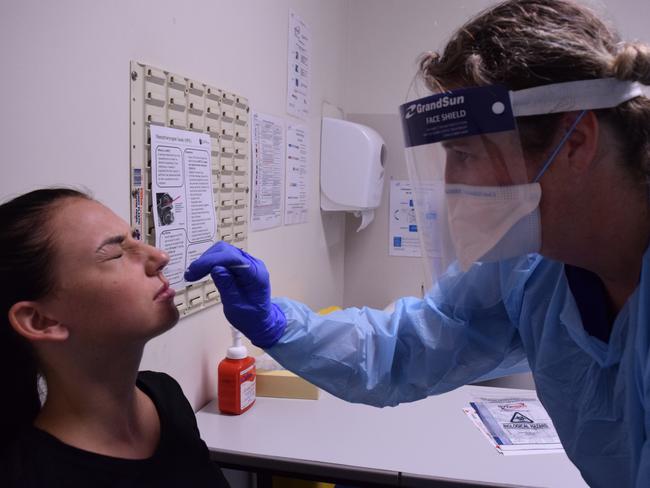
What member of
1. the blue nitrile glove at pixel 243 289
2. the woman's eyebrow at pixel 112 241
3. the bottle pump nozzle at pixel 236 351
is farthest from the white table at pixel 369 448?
the woman's eyebrow at pixel 112 241

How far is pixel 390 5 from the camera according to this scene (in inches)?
116

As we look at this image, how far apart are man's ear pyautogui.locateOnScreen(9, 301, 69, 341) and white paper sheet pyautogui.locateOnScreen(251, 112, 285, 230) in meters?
1.04

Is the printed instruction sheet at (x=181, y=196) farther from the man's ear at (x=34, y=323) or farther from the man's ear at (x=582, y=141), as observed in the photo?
the man's ear at (x=582, y=141)

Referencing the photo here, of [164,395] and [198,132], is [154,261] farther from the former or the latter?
[198,132]

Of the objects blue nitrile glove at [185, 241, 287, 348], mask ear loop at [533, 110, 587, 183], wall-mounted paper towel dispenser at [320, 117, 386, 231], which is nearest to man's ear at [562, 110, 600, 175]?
mask ear loop at [533, 110, 587, 183]

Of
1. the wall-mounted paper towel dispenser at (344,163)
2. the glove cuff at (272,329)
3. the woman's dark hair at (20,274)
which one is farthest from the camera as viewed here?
the wall-mounted paper towel dispenser at (344,163)

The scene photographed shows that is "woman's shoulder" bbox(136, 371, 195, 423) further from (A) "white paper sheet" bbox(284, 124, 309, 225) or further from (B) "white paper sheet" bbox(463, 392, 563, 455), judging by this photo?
(A) "white paper sheet" bbox(284, 124, 309, 225)

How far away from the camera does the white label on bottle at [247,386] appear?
1542 millimetres

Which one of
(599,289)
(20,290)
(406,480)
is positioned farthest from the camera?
(406,480)

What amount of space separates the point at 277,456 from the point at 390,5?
8.49ft

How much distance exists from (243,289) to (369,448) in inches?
24.6

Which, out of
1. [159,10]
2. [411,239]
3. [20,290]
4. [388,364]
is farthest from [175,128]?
[411,239]

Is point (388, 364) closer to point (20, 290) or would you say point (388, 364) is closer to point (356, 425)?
point (356, 425)

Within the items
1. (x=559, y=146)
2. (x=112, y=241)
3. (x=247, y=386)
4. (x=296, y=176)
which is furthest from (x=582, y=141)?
(x=296, y=176)
